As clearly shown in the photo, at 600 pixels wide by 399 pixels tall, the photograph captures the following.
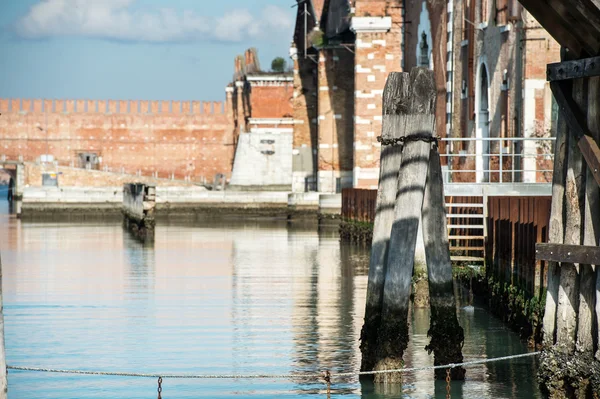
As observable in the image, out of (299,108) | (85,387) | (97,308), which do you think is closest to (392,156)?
(85,387)

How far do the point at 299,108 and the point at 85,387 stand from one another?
113 ft

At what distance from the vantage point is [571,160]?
8.20 m

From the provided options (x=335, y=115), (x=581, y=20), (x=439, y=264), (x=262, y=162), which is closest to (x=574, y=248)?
(x=581, y=20)

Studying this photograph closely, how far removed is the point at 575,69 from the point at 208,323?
7.80m

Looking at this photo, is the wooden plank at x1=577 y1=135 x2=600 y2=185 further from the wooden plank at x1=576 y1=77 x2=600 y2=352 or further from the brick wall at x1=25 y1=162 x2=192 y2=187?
the brick wall at x1=25 y1=162 x2=192 y2=187

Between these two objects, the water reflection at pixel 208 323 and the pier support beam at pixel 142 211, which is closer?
the water reflection at pixel 208 323

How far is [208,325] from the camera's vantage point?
14633mm

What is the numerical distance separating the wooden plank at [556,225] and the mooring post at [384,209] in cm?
145

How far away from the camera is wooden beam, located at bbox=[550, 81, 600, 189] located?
25.5ft

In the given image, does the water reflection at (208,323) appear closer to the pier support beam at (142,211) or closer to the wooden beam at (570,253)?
the wooden beam at (570,253)

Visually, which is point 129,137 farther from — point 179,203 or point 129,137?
point 179,203

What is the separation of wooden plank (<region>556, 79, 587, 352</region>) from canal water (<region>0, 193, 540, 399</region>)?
173cm

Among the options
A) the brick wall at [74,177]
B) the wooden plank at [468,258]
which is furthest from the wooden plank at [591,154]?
the brick wall at [74,177]

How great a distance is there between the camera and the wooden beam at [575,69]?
783cm
